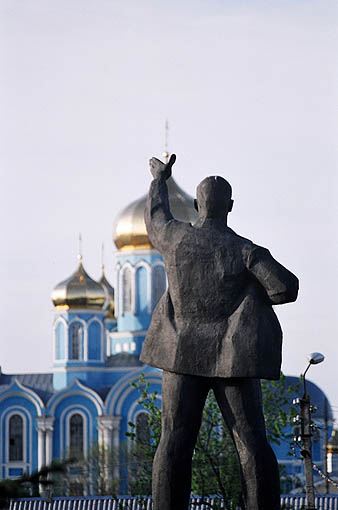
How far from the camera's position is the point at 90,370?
4931cm

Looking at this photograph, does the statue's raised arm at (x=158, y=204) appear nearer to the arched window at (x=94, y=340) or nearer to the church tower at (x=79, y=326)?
the church tower at (x=79, y=326)

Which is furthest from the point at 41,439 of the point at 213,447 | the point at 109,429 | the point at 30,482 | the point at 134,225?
the point at 30,482

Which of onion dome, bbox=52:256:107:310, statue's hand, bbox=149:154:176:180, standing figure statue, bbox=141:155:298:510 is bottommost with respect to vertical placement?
standing figure statue, bbox=141:155:298:510

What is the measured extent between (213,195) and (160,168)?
1.37 feet

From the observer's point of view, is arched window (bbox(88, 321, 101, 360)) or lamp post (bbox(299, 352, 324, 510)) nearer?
lamp post (bbox(299, 352, 324, 510))

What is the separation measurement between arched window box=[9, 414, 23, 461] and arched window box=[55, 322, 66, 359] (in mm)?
2410

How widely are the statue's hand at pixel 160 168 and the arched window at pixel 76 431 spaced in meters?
41.1

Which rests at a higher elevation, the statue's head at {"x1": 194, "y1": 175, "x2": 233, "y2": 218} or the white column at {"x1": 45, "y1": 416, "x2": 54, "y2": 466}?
the statue's head at {"x1": 194, "y1": 175, "x2": 233, "y2": 218}

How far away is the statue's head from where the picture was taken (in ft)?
24.9

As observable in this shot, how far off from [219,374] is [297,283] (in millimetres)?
580

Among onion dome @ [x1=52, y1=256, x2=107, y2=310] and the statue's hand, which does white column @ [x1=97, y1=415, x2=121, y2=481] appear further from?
the statue's hand

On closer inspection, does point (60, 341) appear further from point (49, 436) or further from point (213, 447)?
point (213, 447)

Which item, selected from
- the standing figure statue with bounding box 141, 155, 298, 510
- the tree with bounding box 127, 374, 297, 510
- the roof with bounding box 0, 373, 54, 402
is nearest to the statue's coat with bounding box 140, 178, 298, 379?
the standing figure statue with bounding box 141, 155, 298, 510

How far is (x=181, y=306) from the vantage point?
751 cm
